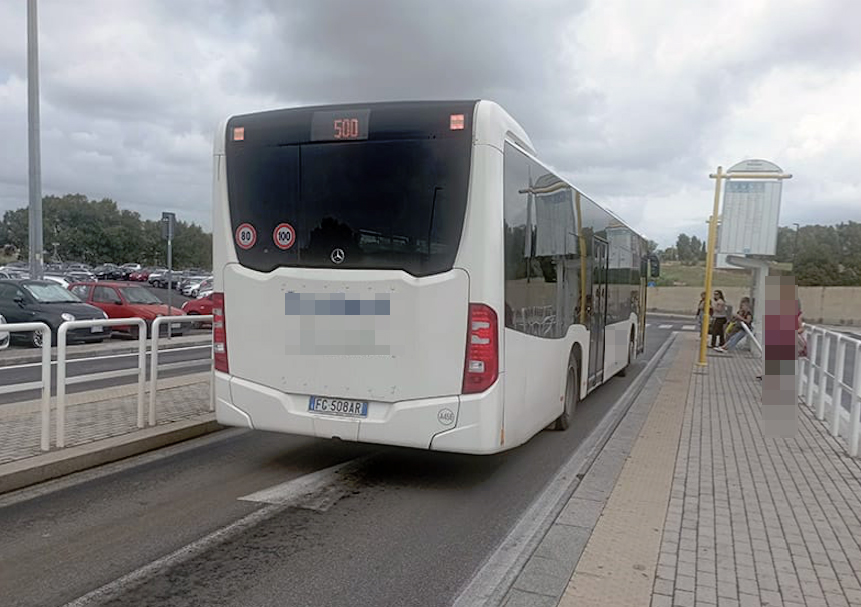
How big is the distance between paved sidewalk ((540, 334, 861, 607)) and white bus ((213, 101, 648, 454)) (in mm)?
1244

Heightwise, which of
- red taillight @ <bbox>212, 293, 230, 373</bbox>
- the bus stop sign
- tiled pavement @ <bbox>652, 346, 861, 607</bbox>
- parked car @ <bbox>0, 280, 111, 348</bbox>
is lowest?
tiled pavement @ <bbox>652, 346, 861, 607</bbox>

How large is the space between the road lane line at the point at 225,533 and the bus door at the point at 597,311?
13.4ft

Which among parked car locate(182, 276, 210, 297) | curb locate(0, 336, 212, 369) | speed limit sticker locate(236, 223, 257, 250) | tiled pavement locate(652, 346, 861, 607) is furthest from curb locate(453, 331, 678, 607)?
parked car locate(182, 276, 210, 297)

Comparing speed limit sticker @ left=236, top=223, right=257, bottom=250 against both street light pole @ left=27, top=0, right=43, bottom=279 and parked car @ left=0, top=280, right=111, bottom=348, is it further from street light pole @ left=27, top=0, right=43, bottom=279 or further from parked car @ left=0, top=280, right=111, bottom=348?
street light pole @ left=27, top=0, right=43, bottom=279

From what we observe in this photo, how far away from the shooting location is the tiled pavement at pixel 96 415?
21.6 ft

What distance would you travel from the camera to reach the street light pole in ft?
60.1

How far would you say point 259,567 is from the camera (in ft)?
14.1

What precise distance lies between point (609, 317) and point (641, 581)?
761 cm

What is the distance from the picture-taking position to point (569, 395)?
853cm

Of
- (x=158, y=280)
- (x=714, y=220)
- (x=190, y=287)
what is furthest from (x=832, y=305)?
(x=158, y=280)

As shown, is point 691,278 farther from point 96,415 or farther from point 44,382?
point 44,382

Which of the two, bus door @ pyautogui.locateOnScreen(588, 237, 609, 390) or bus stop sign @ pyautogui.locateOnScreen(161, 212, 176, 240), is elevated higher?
bus stop sign @ pyautogui.locateOnScreen(161, 212, 176, 240)

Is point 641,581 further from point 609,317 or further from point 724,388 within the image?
point 724,388

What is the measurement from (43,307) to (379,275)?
14.5 m
